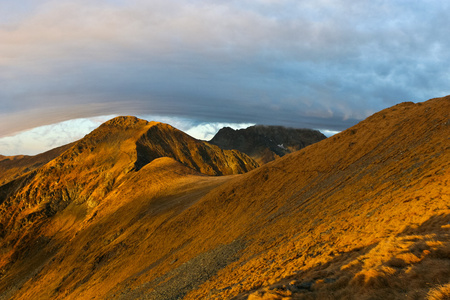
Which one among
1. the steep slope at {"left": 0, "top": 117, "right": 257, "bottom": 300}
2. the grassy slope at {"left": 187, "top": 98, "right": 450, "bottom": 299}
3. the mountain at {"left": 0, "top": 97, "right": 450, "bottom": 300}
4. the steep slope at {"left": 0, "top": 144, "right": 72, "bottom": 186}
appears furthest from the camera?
the steep slope at {"left": 0, "top": 144, "right": 72, "bottom": 186}

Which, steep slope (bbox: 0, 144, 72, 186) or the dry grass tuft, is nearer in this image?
the dry grass tuft

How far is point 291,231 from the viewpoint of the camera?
55.2ft

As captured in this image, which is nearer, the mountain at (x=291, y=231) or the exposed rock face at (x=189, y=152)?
the mountain at (x=291, y=231)

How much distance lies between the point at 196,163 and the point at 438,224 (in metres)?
112

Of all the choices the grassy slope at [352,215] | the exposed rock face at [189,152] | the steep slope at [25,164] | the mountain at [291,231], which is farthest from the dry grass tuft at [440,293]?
the steep slope at [25,164]

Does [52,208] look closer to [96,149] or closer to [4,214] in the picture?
[4,214]

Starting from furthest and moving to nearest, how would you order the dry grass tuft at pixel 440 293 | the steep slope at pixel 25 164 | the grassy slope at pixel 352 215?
the steep slope at pixel 25 164
the grassy slope at pixel 352 215
the dry grass tuft at pixel 440 293

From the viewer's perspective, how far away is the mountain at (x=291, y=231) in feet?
26.2

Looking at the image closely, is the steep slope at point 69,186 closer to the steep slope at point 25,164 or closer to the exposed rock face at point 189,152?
the exposed rock face at point 189,152

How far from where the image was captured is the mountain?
26.2 ft

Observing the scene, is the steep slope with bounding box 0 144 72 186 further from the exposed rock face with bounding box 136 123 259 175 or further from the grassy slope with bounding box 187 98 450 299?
the grassy slope with bounding box 187 98 450 299

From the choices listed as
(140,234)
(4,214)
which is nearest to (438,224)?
(140,234)

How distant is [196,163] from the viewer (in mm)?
119812

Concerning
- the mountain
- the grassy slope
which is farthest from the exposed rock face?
the grassy slope
